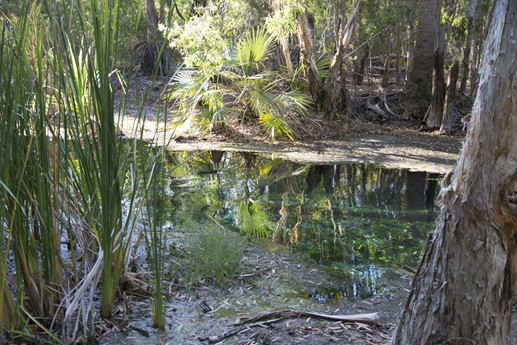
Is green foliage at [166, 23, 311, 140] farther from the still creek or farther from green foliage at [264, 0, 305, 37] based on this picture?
the still creek

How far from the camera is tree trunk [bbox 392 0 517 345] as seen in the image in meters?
2.21

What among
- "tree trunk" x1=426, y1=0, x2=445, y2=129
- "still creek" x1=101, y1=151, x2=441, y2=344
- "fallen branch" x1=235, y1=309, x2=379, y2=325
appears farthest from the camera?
"tree trunk" x1=426, y1=0, x2=445, y2=129

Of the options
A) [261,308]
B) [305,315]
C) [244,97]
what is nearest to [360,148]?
[244,97]

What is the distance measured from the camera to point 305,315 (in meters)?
3.44

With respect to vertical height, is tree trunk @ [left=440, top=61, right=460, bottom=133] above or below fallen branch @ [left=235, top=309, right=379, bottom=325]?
above

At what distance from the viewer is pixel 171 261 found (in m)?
4.23

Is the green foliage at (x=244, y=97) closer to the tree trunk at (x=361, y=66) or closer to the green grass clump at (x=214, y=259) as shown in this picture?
the green grass clump at (x=214, y=259)

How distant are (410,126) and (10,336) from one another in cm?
1133

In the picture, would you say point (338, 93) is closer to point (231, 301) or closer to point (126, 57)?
point (231, 301)

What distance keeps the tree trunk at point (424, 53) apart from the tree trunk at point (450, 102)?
7.13 ft

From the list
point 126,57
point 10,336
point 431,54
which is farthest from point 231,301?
point 126,57

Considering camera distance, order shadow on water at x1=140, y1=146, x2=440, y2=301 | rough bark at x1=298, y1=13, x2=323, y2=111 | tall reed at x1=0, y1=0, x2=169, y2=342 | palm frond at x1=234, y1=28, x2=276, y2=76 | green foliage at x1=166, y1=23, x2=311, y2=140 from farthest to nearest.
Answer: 1. rough bark at x1=298, y1=13, x2=323, y2=111
2. palm frond at x1=234, y1=28, x2=276, y2=76
3. green foliage at x1=166, y1=23, x2=311, y2=140
4. shadow on water at x1=140, y1=146, x2=440, y2=301
5. tall reed at x1=0, y1=0, x2=169, y2=342

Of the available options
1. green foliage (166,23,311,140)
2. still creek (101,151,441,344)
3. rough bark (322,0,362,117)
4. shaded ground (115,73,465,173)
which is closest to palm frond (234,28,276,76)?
green foliage (166,23,311,140)

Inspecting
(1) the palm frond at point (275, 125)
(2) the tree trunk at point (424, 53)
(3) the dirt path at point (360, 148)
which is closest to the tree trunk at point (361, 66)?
(2) the tree trunk at point (424, 53)
